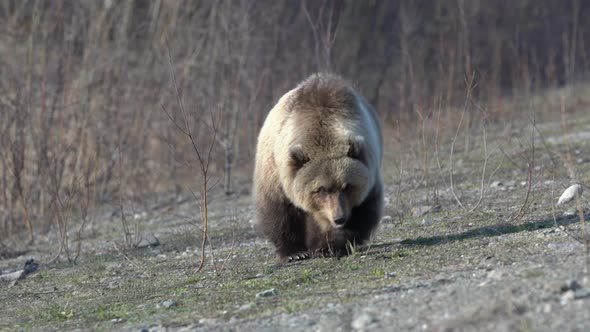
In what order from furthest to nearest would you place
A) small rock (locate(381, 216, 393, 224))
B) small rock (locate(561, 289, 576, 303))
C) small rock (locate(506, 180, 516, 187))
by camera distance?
small rock (locate(506, 180, 516, 187)), small rock (locate(381, 216, 393, 224)), small rock (locate(561, 289, 576, 303))

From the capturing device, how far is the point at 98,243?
11.5 m

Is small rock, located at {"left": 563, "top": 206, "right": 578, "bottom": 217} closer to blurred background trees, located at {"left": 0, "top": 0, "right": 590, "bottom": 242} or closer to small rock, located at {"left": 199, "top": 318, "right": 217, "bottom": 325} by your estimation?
blurred background trees, located at {"left": 0, "top": 0, "right": 590, "bottom": 242}

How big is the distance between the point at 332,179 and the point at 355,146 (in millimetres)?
316

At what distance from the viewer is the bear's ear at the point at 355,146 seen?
7453 millimetres

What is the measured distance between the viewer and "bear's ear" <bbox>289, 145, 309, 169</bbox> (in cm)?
750

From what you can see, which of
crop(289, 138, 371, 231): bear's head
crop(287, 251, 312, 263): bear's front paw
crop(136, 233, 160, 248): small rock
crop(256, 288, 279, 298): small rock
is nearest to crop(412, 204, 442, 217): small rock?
crop(287, 251, 312, 263): bear's front paw

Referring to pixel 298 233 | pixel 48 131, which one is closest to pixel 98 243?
pixel 48 131

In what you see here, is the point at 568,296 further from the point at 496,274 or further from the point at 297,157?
the point at 297,157

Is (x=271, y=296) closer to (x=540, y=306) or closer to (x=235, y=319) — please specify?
(x=235, y=319)

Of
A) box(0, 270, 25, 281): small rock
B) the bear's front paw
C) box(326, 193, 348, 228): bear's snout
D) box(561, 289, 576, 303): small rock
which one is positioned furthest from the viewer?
box(0, 270, 25, 281): small rock

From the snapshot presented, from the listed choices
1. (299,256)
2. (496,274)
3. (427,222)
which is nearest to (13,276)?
(299,256)

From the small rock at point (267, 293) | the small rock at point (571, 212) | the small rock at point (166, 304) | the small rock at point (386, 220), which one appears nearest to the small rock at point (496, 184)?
the small rock at point (386, 220)

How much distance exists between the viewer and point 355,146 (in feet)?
24.4

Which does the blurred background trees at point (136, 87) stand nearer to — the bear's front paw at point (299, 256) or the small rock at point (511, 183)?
the small rock at point (511, 183)
